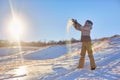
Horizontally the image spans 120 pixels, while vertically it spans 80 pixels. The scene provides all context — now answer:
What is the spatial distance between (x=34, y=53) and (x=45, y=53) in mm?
1108

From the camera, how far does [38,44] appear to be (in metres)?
39.8

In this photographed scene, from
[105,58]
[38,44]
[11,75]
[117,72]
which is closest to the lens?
[117,72]

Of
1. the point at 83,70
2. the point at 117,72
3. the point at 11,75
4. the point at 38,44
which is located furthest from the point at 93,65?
the point at 38,44

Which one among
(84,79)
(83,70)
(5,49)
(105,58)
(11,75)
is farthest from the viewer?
(5,49)

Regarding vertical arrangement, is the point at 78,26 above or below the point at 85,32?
above

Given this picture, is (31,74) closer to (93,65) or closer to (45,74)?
(45,74)

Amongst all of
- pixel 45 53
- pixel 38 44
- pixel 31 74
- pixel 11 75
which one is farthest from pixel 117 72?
pixel 38 44

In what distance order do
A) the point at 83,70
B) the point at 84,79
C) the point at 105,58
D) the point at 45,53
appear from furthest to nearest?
the point at 45,53 → the point at 105,58 → the point at 83,70 → the point at 84,79

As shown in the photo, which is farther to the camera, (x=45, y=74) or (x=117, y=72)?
(x=45, y=74)

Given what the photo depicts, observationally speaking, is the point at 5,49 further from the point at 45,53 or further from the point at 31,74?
the point at 31,74

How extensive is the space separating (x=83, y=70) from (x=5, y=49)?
21580 mm

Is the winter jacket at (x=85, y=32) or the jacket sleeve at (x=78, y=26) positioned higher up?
the jacket sleeve at (x=78, y=26)

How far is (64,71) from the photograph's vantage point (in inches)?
538

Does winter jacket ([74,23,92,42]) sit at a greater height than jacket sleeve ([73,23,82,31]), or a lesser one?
lesser
